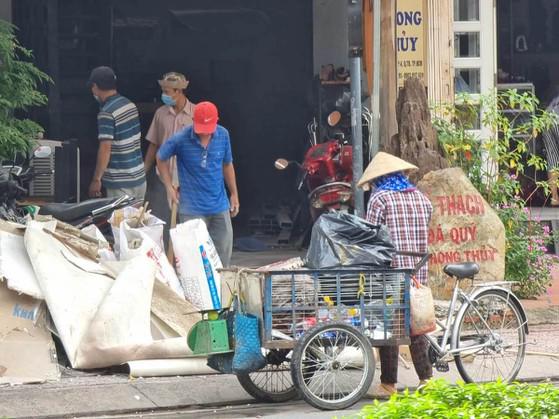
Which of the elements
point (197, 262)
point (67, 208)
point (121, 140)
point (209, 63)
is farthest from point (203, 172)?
point (209, 63)

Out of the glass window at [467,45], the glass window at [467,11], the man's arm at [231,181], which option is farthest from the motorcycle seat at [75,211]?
the glass window at [467,11]

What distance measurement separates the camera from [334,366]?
8.84 m

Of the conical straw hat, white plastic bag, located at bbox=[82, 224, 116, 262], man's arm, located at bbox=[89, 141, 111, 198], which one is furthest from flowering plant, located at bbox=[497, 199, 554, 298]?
man's arm, located at bbox=[89, 141, 111, 198]

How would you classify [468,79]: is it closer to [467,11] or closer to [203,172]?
[467,11]

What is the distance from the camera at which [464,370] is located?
31.6ft

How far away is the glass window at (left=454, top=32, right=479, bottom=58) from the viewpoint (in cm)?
1404

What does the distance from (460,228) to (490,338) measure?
2.46m

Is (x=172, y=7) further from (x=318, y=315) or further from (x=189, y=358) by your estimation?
(x=318, y=315)

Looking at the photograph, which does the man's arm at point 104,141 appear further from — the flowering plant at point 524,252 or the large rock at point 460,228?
the flowering plant at point 524,252

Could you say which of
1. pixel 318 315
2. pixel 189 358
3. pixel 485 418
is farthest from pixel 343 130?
pixel 485 418

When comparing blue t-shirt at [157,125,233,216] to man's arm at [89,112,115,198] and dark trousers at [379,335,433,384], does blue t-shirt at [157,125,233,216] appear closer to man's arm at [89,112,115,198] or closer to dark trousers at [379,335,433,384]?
man's arm at [89,112,115,198]

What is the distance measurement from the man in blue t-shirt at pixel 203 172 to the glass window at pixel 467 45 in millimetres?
3246

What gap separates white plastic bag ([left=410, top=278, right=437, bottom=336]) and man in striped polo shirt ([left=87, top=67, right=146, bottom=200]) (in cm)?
503

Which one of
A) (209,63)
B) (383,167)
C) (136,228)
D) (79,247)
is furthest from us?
(209,63)
